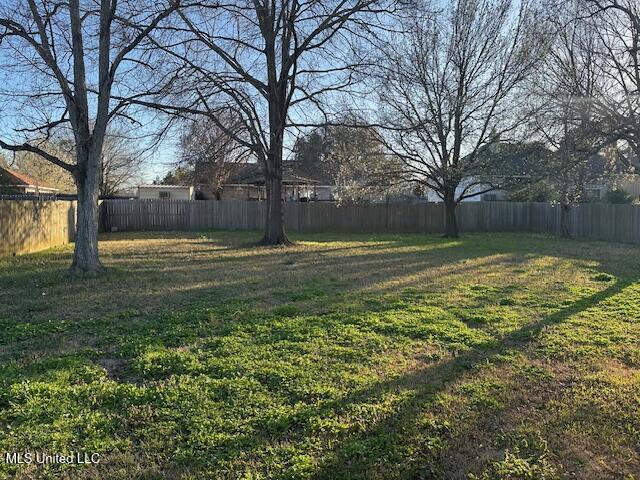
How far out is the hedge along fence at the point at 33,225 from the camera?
12391 mm

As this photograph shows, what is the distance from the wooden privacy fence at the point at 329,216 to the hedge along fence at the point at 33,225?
706 cm

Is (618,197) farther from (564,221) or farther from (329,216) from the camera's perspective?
(329,216)

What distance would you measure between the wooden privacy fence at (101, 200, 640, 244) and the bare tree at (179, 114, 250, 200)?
731cm

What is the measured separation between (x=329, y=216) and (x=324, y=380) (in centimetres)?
2070

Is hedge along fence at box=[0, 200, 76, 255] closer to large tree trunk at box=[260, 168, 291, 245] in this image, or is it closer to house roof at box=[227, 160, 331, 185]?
large tree trunk at box=[260, 168, 291, 245]

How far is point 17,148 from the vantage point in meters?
8.56

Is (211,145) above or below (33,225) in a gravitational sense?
above

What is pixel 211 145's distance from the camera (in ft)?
50.3

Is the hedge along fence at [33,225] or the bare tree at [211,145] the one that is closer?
the hedge along fence at [33,225]

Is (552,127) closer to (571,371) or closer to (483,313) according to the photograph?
(483,313)

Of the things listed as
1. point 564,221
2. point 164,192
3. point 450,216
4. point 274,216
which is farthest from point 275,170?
point 164,192

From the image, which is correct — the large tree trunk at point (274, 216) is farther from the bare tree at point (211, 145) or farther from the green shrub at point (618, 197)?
the green shrub at point (618, 197)

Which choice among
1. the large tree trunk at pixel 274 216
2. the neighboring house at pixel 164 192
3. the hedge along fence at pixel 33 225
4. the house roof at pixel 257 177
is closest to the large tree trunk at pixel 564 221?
the house roof at pixel 257 177

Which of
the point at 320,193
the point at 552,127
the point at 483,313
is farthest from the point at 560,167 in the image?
the point at 320,193
